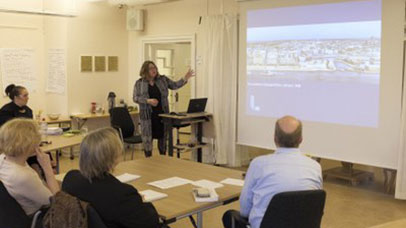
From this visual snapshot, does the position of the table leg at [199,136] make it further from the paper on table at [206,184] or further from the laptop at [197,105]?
the paper on table at [206,184]

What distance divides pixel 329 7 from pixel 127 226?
4209 mm

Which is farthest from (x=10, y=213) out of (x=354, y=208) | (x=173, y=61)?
(x=173, y=61)

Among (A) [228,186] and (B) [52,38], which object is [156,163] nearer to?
(A) [228,186]

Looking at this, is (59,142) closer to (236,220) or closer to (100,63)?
(236,220)

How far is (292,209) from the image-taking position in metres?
2.52

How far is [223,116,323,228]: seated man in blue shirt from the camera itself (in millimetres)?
2604

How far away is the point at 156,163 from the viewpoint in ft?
13.3

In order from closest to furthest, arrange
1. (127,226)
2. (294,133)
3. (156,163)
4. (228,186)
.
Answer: (127,226), (294,133), (228,186), (156,163)

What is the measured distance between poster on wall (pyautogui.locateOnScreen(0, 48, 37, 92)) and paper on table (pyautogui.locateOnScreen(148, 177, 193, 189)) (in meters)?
4.91

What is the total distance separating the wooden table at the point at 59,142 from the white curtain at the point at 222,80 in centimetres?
234

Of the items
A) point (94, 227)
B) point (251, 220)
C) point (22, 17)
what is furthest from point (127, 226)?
point (22, 17)

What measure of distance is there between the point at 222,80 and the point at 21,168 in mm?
4485

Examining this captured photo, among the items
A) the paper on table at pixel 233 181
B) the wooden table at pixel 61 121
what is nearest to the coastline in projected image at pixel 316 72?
the paper on table at pixel 233 181

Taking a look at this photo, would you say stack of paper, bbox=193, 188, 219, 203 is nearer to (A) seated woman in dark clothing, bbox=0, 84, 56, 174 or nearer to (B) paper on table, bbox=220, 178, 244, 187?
(B) paper on table, bbox=220, 178, 244, 187
